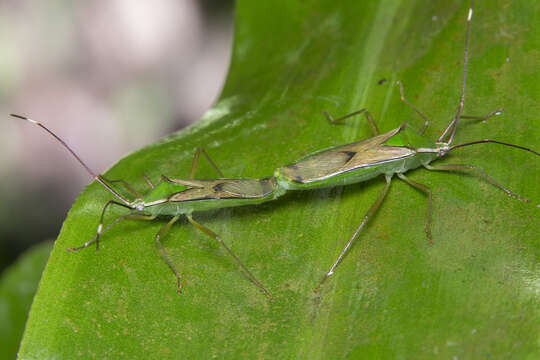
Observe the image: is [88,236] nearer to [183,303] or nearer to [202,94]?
[183,303]

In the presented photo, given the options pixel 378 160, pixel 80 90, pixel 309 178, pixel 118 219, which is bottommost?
pixel 378 160

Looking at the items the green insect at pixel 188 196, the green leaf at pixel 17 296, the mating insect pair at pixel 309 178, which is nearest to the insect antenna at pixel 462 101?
the mating insect pair at pixel 309 178

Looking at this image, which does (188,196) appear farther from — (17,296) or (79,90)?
(79,90)

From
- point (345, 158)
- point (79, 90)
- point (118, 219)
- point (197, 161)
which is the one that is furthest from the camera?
point (79, 90)

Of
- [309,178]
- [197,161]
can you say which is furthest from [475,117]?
[197,161]

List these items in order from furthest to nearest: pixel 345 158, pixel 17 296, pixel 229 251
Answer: pixel 17 296 → pixel 345 158 → pixel 229 251

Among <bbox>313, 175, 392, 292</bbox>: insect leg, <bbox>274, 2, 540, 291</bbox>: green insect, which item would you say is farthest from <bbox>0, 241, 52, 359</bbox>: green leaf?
<bbox>313, 175, 392, 292</bbox>: insect leg

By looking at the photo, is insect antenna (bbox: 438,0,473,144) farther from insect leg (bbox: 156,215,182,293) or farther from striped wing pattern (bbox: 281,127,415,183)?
insect leg (bbox: 156,215,182,293)
